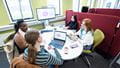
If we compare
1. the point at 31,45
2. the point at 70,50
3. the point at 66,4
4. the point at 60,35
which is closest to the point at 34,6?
the point at 66,4

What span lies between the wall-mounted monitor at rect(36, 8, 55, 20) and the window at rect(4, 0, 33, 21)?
415 mm

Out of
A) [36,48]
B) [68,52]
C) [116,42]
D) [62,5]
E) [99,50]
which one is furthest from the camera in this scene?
[62,5]

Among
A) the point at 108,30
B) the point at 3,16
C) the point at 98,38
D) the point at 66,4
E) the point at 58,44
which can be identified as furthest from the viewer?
the point at 66,4

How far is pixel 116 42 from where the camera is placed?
2.22 meters

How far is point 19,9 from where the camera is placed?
3.21 meters

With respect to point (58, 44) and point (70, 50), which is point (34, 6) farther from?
point (70, 50)

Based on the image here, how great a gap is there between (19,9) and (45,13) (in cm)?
88

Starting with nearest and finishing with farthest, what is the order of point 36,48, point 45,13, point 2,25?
1. point 36,48
2. point 2,25
3. point 45,13

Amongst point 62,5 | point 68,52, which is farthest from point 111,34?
point 62,5

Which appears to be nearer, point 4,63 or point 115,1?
point 4,63

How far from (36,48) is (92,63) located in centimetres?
171

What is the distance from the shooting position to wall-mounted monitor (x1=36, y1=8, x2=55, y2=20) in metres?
3.13

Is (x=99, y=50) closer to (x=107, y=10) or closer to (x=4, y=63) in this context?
(x=107, y=10)

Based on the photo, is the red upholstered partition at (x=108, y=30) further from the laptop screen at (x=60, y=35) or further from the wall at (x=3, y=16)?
the wall at (x=3, y=16)
